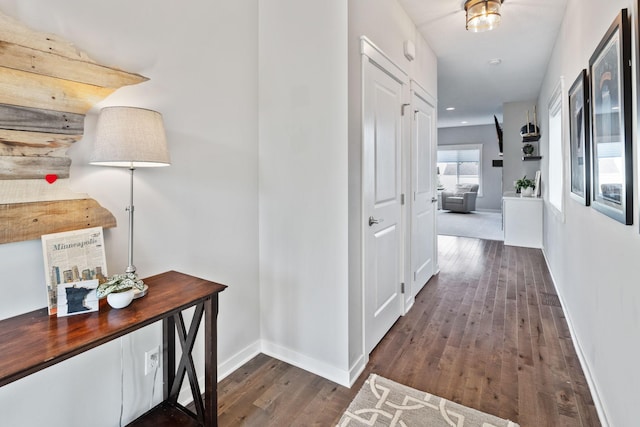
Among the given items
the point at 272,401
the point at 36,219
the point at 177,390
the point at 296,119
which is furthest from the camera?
the point at 296,119

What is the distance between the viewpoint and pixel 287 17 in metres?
2.06

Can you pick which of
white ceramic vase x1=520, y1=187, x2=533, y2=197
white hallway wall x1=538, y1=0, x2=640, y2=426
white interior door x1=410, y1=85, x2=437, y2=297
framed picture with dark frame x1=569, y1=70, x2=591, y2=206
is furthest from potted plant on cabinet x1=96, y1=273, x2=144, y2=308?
white ceramic vase x1=520, y1=187, x2=533, y2=197

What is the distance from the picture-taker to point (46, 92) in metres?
1.22

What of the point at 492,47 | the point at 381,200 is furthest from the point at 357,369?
the point at 492,47

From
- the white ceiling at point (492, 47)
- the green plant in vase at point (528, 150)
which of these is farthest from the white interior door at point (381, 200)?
the green plant in vase at point (528, 150)

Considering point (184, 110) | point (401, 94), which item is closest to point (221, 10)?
point (184, 110)

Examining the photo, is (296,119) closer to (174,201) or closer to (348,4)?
(348,4)

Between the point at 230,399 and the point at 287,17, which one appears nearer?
the point at 230,399

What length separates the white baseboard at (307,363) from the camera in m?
1.94

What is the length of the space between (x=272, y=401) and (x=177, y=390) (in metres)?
0.50

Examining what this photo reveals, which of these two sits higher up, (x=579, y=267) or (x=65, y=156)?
(x=65, y=156)

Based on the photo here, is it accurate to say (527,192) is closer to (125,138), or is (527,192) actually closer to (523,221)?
(523,221)

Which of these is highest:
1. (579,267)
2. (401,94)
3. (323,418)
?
A: (401,94)

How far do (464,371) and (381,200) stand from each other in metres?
1.21
